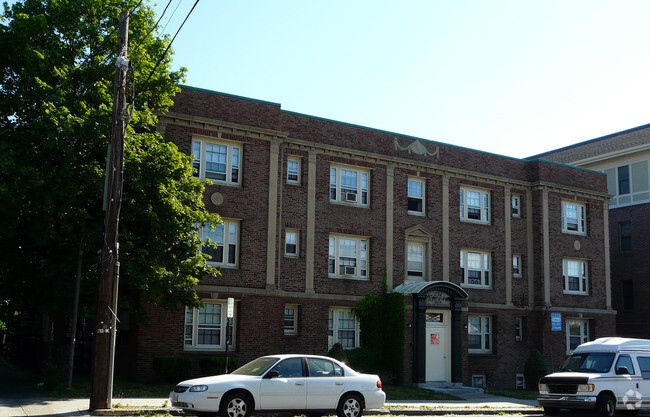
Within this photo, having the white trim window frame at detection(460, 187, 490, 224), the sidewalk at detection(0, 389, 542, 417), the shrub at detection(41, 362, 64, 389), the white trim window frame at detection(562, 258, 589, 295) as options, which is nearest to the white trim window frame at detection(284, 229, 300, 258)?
the sidewalk at detection(0, 389, 542, 417)

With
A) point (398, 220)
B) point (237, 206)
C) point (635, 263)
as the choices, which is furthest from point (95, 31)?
point (635, 263)

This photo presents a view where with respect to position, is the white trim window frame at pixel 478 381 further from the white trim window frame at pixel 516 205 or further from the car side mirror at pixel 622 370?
the car side mirror at pixel 622 370

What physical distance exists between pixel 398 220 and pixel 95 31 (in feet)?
48.4

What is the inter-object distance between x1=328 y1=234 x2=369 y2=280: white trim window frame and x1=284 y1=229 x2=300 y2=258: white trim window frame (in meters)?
1.54

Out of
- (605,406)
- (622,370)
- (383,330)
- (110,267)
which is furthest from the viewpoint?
(383,330)

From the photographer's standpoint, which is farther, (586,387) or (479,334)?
(479,334)

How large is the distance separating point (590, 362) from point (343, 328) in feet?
34.8

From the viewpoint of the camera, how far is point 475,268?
33375 mm

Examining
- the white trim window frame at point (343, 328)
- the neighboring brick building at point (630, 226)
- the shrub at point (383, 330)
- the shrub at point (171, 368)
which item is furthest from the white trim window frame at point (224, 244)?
the neighboring brick building at point (630, 226)

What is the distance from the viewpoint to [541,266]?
34.8 metres

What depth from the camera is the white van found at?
65.6 ft

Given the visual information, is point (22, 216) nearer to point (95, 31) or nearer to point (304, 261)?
point (95, 31)

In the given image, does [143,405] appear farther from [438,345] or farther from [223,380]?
[438,345]

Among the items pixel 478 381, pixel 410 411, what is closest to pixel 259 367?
pixel 410 411
